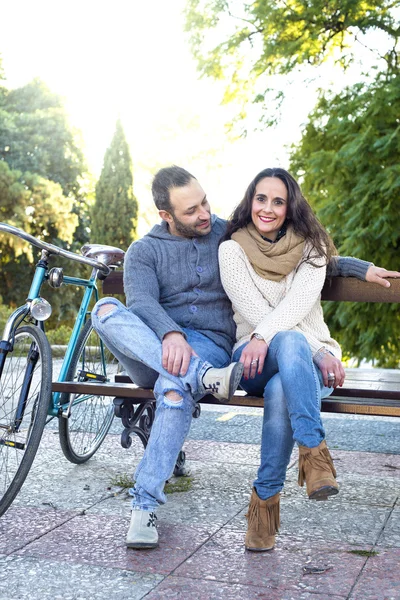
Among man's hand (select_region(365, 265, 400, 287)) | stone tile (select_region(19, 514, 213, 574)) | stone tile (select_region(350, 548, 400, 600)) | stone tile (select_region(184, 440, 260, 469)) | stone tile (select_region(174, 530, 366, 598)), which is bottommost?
stone tile (select_region(19, 514, 213, 574))

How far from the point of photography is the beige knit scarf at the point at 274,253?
10.7 ft

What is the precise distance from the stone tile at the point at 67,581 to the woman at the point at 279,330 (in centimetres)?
48

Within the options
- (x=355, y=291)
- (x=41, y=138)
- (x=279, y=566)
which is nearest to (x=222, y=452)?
(x=355, y=291)

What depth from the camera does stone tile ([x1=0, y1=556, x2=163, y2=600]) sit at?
95.6 inches

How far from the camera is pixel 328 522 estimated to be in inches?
125

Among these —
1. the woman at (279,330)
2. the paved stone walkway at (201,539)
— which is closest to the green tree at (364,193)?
the paved stone walkway at (201,539)

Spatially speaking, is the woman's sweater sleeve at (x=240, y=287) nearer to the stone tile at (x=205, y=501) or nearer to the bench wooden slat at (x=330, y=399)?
the bench wooden slat at (x=330, y=399)

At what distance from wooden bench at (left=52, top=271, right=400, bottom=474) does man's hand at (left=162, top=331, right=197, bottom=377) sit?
0.73 ft

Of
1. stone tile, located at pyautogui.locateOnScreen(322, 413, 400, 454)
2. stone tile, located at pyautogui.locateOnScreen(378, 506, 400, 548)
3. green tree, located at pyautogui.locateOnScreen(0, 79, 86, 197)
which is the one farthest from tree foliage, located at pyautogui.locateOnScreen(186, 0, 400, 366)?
green tree, located at pyautogui.locateOnScreen(0, 79, 86, 197)

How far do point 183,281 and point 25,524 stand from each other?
107 centimetres

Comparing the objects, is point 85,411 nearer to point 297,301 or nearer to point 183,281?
point 183,281

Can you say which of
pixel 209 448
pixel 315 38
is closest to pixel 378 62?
pixel 315 38

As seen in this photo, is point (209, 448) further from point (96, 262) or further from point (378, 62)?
point (378, 62)

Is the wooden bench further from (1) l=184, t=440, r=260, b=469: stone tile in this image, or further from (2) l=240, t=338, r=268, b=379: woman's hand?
(1) l=184, t=440, r=260, b=469: stone tile
